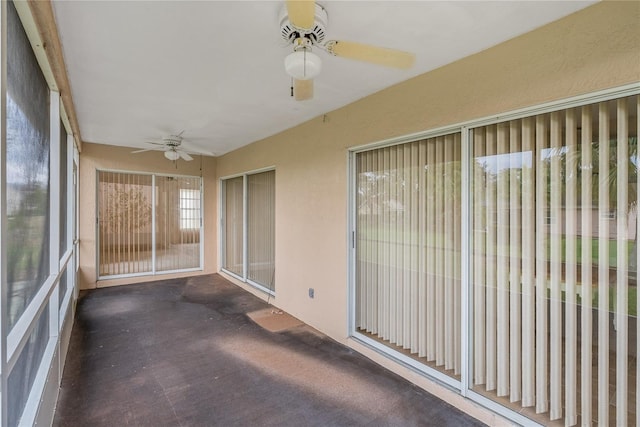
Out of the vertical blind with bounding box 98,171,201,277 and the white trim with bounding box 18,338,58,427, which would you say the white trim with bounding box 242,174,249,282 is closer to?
the vertical blind with bounding box 98,171,201,277

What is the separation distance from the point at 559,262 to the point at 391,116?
1606 mm

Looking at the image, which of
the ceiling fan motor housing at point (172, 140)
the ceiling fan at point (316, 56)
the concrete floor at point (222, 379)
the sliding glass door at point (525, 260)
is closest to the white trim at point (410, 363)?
the sliding glass door at point (525, 260)

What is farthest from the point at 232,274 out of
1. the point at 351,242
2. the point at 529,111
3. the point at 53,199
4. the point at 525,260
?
the point at 529,111

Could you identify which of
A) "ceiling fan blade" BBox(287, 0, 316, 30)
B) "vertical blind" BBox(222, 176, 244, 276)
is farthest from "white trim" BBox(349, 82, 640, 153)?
"vertical blind" BBox(222, 176, 244, 276)

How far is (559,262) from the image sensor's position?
1.86 metres

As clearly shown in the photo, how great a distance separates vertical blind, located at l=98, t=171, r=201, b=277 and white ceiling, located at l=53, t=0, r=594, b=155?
237 cm

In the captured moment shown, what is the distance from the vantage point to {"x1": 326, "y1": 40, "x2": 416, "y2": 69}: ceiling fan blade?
152cm

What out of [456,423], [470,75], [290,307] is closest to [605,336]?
[456,423]

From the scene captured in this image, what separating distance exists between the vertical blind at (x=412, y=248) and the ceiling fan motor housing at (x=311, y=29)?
→ 127cm

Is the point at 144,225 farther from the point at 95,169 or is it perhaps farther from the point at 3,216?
the point at 3,216

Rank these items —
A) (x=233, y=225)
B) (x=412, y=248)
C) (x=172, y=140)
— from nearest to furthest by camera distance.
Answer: (x=412, y=248) < (x=172, y=140) < (x=233, y=225)

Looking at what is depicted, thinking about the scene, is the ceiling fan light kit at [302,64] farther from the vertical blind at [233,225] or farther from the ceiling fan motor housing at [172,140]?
the vertical blind at [233,225]

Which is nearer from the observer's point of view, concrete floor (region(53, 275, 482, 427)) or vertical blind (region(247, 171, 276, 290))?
concrete floor (region(53, 275, 482, 427))

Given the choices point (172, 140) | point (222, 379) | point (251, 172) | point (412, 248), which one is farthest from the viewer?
point (251, 172)
